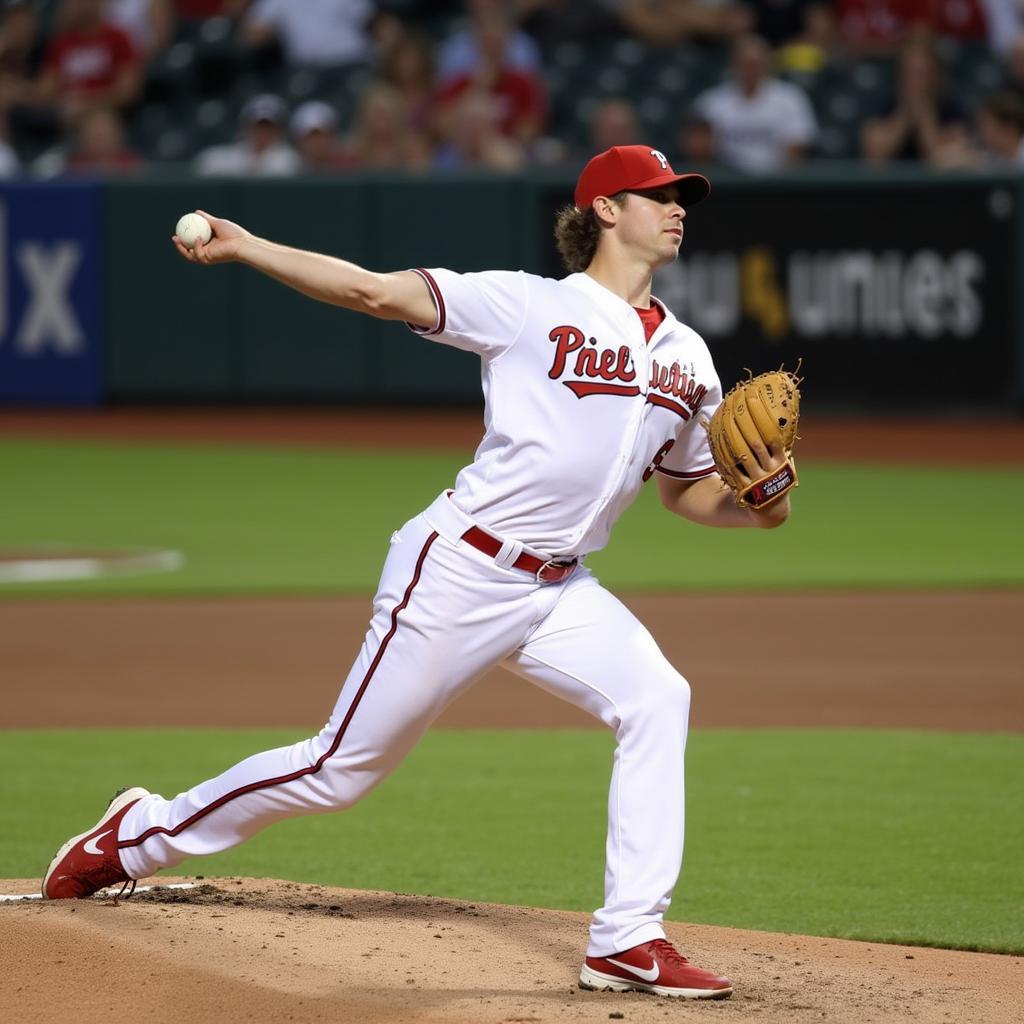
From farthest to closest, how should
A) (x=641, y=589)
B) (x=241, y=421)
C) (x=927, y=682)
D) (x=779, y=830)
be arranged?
(x=241, y=421), (x=641, y=589), (x=927, y=682), (x=779, y=830)

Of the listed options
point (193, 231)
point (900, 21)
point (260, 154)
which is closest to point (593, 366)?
point (193, 231)

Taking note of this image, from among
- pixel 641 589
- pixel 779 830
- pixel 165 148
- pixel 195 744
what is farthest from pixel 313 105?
pixel 779 830

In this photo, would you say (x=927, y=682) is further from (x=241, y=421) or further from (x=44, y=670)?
(x=241, y=421)

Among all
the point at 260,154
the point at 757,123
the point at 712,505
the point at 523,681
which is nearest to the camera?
the point at 712,505

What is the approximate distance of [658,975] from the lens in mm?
4098

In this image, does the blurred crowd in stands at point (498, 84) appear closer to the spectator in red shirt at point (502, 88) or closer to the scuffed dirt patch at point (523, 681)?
the spectator in red shirt at point (502, 88)

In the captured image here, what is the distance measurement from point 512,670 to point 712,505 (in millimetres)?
697

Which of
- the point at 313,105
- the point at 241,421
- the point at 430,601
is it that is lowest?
the point at 241,421

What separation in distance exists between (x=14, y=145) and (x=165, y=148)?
1.52 metres

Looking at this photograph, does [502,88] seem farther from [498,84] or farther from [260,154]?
[260,154]

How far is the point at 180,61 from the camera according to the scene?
19922mm

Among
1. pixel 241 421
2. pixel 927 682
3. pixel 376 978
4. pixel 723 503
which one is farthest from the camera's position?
pixel 241 421

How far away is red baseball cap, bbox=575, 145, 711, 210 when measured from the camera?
439 centimetres

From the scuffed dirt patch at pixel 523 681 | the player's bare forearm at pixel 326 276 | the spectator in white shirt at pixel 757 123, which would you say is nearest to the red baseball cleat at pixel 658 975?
the player's bare forearm at pixel 326 276
